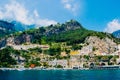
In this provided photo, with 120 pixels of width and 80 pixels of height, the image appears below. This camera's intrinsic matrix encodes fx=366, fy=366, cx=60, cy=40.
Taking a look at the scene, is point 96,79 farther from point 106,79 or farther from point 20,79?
point 20,79

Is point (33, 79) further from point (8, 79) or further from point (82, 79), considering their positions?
point (82, 79)

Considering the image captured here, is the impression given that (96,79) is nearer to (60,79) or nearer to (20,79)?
(60,79)

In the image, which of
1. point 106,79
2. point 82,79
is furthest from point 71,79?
point 106,79

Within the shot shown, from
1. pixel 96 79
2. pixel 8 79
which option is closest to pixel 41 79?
pixel 8 79

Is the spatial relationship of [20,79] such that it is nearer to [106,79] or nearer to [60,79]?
[60,79]

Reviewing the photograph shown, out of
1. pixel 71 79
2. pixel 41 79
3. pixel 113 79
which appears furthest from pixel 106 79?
pixel 41 79
